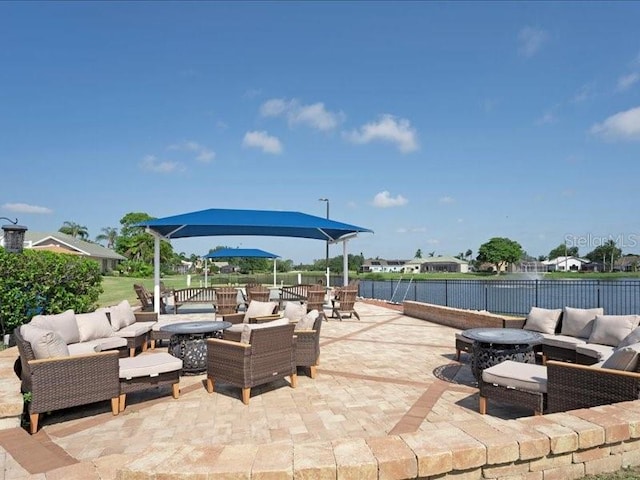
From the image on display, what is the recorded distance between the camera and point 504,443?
2107mm

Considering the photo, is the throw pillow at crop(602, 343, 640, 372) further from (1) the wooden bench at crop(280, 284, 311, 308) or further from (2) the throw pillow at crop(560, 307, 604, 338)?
(1) the wooden bench at crop(280, 284, 311, 308)

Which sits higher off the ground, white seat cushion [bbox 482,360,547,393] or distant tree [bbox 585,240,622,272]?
distant tree [bbox 585,240,622,272]

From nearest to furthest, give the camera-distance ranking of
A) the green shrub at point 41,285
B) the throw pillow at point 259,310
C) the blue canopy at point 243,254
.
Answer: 1. the green shrub at point 41,285
2. the throw pillow at point 259,310
3. the blue canopy at point 243,254

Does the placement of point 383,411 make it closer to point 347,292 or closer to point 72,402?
point 72,402

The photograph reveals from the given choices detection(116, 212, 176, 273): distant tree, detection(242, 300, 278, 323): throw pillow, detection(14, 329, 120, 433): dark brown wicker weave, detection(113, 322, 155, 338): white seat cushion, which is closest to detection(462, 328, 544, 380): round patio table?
detection(242, 300, 278, 323): throw pillow

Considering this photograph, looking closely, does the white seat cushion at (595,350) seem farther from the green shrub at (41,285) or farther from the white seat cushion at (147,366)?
the green shrub at (41,285)

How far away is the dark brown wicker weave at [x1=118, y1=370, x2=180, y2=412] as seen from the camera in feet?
13.7

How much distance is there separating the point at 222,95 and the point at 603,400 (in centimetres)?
1410

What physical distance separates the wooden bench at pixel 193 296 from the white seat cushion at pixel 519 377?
911 centimetres

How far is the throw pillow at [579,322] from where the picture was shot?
19.5 feet

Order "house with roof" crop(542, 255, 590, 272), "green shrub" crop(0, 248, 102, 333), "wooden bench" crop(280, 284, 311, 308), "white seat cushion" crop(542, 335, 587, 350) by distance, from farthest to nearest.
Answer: "house with roof" crop(542, 255, 590, 272), "wooden bench" crop(280, 284, 311, 308), "green shrub" crop(0, 248, 102, 333), "white seat cushion" crop(542, 335, 587, 350)

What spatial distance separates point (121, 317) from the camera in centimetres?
702

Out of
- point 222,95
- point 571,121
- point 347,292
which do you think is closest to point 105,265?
point 222,95

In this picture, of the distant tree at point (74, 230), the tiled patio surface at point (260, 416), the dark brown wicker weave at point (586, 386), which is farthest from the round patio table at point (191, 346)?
the distant tree at point (74, 230)
